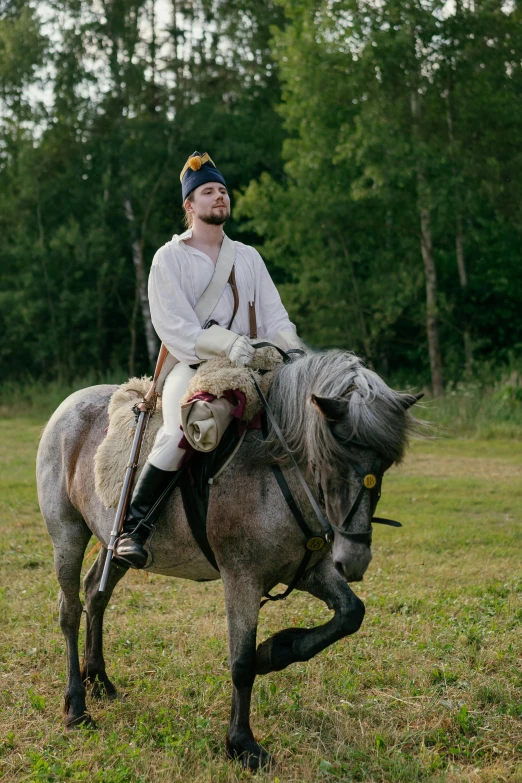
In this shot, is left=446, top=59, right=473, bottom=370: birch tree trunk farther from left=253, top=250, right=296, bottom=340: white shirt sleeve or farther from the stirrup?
the stirrup

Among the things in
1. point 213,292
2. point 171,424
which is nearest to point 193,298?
point 213,292

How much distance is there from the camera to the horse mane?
3676 mm

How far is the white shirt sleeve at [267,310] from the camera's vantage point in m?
4.69

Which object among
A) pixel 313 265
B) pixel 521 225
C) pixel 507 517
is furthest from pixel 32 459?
pixel 521 225

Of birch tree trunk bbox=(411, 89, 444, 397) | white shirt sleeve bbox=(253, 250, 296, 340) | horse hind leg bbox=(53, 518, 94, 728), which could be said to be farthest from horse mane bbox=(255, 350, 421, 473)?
birch tree trunk bbox=(411, 89, 444, 397)

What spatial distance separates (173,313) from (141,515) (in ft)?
3.53

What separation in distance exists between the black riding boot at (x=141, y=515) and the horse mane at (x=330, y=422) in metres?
0.57

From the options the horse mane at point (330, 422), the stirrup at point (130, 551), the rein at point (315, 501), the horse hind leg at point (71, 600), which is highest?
the horse mane at point (330, 422)

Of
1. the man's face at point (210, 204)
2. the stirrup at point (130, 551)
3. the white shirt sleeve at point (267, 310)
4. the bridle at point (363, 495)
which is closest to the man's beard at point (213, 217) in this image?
the man's face at point (210, 204)

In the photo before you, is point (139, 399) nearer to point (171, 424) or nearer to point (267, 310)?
point (171, 424)

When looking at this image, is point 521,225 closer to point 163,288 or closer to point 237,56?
point 237,56

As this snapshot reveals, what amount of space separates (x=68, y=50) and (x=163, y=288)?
2330cm

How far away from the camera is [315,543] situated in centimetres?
395

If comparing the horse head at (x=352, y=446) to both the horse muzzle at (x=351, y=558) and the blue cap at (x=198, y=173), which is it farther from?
the blue cap at (x=198, y=173)
